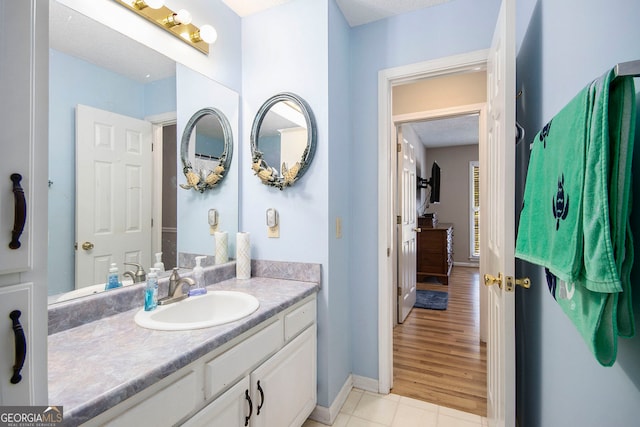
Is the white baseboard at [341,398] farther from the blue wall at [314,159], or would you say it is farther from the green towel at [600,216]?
the green towel at [600,216]

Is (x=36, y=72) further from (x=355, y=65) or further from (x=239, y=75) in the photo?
(x=355, y=65)

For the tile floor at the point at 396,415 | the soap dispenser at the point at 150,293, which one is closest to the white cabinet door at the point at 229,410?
the soap dispenser at the point at 150,293

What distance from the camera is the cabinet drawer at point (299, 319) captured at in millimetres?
1465

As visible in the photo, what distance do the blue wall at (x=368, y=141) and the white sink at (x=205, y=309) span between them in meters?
0.93

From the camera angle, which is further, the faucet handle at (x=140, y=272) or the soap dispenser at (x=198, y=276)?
the soap dispenser at (x=198, y=276)

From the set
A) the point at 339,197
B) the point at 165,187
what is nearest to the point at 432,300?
the point at 339,197

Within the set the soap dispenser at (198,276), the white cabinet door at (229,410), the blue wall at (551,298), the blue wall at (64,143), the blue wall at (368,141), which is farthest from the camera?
the blue wall at (368,141)

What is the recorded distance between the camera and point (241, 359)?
45.3 inches

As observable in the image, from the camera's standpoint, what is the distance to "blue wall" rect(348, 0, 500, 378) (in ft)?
6.54

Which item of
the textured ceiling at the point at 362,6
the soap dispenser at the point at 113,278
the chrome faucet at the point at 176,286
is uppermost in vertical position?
the textured ceiling at the point at 362,6

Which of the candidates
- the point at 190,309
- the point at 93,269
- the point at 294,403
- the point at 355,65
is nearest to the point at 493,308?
the point at 294,403

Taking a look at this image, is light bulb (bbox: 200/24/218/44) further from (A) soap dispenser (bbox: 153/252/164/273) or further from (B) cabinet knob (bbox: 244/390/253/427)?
(B) cabinet knob (bbox: 244/390/253/427)

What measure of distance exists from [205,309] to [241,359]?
42 centimetres

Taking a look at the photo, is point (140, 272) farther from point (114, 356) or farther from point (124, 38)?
point (124, 38)
